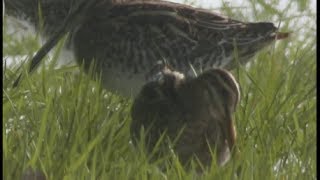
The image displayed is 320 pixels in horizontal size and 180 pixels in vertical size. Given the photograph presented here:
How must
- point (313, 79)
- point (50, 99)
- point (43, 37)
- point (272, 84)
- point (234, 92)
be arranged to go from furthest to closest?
point (43, 37) < point (313, 79) < point (272, 84) < point (234, 92) < point (50, 99)

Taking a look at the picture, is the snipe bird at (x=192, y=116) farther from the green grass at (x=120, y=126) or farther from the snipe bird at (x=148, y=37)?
the snipe bird at (x=148, y=37)

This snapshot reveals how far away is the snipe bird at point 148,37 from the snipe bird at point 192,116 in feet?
2.68

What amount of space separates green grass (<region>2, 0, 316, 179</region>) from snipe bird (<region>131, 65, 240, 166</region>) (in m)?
0.09

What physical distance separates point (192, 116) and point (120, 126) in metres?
0.30

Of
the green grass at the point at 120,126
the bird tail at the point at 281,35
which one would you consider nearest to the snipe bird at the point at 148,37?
the bird tail at the point at 281,35

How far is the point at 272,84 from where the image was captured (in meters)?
5.70

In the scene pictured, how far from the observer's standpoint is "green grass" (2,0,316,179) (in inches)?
170

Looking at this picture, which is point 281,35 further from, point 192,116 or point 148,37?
point 192,116

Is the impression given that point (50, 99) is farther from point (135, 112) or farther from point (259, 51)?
point (259, 51)

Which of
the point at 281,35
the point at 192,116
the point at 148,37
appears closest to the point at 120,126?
the point at 192,116

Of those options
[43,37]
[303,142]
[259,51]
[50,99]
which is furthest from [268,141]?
[43,37]

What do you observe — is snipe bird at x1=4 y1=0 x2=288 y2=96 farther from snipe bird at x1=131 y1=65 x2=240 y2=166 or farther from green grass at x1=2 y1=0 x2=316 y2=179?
snipe bird at x1=131 y1=65 x2=240 y2=166

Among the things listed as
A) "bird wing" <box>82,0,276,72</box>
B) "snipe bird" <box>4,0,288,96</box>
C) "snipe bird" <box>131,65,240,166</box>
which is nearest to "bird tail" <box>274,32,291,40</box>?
"snipe bird" <box>4,0,288,96</box>

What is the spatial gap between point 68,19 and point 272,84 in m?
1.33
